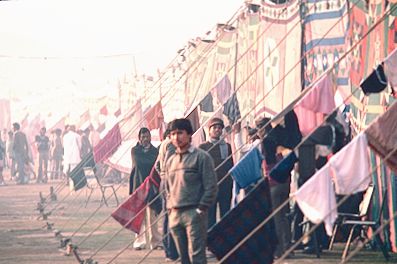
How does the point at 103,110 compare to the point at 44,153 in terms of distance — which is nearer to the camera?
the point at 44,153

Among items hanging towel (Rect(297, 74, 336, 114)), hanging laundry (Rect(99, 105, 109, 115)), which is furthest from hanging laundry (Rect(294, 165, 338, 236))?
hanging laundry (Rect(99, 105, 109, 115))

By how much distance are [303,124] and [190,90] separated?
10.1 m

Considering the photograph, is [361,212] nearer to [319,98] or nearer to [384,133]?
[319,98]

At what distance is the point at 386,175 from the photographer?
16.4 m

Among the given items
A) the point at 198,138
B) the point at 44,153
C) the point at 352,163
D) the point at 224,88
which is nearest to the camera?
the point at 352,163

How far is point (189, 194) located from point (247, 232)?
2.22 feet

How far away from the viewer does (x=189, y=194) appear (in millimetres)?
13047

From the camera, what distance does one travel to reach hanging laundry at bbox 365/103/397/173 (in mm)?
11438

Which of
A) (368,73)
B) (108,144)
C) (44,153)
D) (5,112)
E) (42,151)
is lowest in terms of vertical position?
(5,112)

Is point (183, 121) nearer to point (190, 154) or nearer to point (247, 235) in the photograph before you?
point (190, 154)

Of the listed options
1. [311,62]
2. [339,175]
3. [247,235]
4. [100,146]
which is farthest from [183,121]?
[100,146]

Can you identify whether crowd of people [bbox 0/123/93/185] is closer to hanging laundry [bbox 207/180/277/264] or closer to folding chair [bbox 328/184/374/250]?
folding chair [bbox 328/184/374/250]

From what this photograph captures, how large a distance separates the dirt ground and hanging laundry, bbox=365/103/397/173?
12.9 ft

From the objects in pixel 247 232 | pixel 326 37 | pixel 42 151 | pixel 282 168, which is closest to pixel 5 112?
pixel 42 151
